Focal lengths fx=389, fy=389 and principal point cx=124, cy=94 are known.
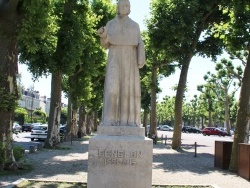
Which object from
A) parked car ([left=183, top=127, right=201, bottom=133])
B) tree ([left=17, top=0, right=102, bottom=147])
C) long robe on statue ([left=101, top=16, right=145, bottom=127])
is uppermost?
tree ([left=17, top=0, right=102, bottom=147])

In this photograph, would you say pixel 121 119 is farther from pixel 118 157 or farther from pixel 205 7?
pixel 205 7

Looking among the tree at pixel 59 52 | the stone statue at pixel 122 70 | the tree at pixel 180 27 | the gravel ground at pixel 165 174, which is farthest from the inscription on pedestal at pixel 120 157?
the tree at pixel 180 27

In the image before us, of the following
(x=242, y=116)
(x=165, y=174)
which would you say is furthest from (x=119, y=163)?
(x=242, y=116)

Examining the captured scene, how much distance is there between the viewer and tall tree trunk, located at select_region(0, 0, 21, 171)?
510 inches

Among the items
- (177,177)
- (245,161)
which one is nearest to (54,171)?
(177,177)

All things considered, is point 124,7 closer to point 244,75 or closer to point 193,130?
point 244,75

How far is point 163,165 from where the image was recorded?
53.3 feet

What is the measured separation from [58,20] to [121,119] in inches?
643

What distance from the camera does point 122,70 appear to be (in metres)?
7.94

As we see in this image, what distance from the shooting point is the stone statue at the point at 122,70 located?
25.5ft

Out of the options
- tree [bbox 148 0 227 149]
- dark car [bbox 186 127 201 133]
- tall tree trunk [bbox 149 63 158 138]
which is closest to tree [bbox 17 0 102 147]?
tree [bbox 148 0 227 149]

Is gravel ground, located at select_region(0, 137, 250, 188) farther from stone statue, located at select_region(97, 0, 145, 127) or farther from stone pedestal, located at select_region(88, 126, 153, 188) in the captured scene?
stone statue, located at select_region(97, 0, 145, 127)

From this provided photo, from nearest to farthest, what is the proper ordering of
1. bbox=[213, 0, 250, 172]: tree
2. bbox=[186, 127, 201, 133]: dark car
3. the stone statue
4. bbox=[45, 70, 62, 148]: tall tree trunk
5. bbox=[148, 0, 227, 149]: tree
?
the stone statue < bbox=[213, 0, 250, 172]: tree < bbox=[148, 0, 227, 149]: tree < bbox=[45, 70, 62, 148]: tall tree trunk < bbox=[186, 127, 201, 133]: dark car

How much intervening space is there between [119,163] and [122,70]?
1.91 metres
